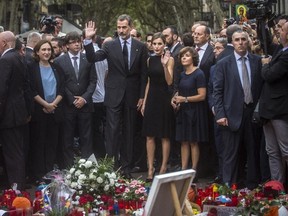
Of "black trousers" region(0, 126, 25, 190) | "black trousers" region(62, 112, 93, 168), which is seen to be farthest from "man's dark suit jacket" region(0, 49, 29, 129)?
"black trousers" region(62, 112, 93, 168)

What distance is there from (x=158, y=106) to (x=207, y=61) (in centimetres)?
115

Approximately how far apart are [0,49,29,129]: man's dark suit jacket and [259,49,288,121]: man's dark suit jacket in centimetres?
375

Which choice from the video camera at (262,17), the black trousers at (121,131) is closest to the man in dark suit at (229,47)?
the video camera at (262,17)

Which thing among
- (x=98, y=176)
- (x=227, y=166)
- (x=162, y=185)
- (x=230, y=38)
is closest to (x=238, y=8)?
(x=230, y=38)

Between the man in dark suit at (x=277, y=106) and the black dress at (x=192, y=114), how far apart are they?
7.24 ft

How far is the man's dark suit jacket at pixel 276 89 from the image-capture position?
12.6m

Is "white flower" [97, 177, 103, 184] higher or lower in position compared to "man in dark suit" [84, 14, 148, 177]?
lower

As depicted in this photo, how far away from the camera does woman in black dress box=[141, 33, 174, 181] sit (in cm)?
1545

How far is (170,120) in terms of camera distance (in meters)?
15.5

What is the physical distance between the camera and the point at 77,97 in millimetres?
16125

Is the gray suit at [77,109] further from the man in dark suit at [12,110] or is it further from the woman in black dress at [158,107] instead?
the man in dark suit at [12,110]

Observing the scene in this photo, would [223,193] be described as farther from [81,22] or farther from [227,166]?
[81,22]

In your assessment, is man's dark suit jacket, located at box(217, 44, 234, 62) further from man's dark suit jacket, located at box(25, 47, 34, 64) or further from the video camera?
man's dark suit jacket, located at box(25, 47, 34, 64)

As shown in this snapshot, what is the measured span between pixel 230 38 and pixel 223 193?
475cm
